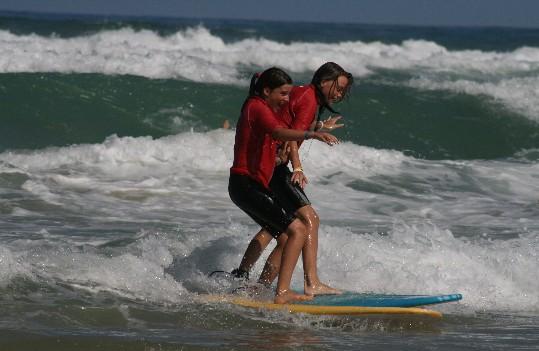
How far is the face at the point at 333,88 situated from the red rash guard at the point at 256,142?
0.37 meters

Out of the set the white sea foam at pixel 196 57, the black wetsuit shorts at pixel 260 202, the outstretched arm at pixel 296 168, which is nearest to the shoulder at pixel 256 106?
the outstretched arm at pixel 296 168

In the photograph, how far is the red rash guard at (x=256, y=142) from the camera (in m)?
6.32

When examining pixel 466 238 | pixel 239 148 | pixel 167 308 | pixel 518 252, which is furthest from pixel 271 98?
pixel 466 238

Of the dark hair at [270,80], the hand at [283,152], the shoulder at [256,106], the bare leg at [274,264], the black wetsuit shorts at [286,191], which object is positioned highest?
the dark hair at [270,80]

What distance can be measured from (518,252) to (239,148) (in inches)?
120

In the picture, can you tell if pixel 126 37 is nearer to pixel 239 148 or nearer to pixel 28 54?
pixel 28 54

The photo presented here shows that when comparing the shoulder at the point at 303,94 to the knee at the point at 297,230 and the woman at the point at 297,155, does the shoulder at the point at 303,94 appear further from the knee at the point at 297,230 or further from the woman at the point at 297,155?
the knee at the point at 297,230

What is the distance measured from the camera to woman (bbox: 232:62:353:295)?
647cm

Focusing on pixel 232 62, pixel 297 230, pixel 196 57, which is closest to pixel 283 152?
pixel 297 230

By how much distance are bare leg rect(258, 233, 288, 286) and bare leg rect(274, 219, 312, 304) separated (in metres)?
0.15

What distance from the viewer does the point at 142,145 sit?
13.2 m

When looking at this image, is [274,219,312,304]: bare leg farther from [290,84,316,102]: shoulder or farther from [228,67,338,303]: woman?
[290,84,316,102]: shoulder

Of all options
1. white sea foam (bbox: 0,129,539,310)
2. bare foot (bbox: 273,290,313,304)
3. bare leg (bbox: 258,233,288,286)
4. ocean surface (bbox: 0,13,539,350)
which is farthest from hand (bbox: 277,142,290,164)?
white sea foam (bbox: 0,129,539,310)

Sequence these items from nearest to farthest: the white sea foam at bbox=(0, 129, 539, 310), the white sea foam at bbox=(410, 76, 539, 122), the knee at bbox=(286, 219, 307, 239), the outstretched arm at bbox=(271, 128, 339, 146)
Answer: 1. the outstretched arm at bbox=(271, 128, 339, 146)
2. the knee at bbox=(286, 219, 307, 239)
3. the white sea foam at bbox=(0, 129, 539, 310)
4. the white sea foam at bbox=(410, 76, 539, 122)
